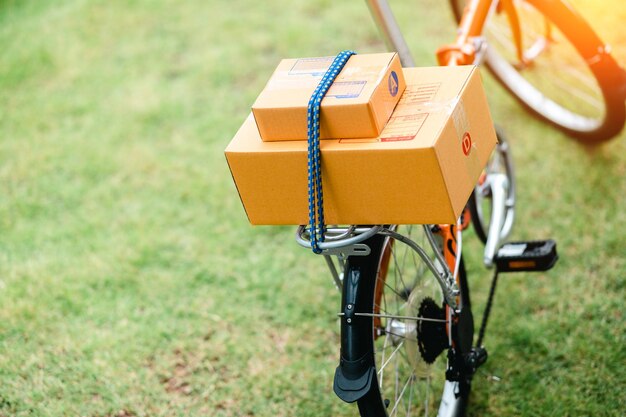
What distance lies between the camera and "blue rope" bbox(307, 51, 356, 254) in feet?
4.88

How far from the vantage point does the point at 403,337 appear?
6.63ft

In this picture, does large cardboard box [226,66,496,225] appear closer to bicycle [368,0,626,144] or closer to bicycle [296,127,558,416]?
bicycle [296,127,558,416]

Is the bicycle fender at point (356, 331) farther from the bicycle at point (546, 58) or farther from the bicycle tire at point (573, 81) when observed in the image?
the bicycle tire at point (573, 81)

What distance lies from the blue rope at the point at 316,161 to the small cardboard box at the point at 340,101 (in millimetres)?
16

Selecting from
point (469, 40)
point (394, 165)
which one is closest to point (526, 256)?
point (469, 40)

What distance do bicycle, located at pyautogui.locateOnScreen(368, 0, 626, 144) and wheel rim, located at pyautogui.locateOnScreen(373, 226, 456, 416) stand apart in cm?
70

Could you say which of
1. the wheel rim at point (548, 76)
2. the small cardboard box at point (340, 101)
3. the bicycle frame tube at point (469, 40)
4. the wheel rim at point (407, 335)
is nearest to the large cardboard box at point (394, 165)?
the small cardboard box at point (340, 101)

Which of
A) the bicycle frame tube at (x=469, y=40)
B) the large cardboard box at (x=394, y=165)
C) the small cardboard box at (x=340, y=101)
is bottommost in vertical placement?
the bicycle frame tube at (x=469, y=40)

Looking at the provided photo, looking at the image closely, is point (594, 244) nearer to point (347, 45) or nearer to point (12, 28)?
point (347, 45)

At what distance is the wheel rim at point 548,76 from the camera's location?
10.5ft

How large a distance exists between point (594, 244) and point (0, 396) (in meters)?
2.30

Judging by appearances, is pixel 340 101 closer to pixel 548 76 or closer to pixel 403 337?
pixel 403 337

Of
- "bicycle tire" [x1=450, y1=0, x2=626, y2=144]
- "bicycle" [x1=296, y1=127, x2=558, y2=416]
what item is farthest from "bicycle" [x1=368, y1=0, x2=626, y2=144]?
"bicycle" [x1=296, y1=127, x2=558, y2=416]

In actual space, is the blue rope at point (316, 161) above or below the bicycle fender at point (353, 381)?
above
